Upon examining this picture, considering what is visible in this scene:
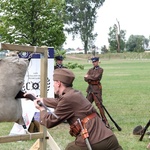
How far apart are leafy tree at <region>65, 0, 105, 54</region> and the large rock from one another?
81.3 meters

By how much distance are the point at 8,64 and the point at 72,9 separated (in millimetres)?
84932

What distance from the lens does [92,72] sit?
11.8 m

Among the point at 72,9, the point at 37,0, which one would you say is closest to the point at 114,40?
the point at 72,9

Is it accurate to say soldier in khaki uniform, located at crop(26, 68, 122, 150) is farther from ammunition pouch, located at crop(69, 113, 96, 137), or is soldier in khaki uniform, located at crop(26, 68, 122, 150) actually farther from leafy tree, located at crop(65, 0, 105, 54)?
leafy tree, located at crop(65, 0, 105, 54)

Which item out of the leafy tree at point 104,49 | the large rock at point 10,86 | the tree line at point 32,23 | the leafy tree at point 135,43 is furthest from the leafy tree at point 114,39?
the large rock at point 10,86

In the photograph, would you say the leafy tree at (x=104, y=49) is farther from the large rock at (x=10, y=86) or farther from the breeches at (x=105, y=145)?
the breeches at (x=105, y=145)

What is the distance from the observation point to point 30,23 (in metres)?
13.2

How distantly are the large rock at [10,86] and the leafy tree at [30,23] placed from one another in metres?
7.28

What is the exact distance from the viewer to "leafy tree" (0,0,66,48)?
12.9 meters

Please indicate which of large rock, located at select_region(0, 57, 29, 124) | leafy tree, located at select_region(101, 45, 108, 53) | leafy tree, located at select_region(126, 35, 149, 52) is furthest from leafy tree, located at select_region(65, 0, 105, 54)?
large rock, located at select_region(0, 57, 29, 124)

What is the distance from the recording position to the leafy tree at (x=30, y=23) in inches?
508

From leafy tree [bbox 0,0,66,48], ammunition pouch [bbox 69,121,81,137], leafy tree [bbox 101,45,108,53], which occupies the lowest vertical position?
leafy tree [bbox 101,45,108,53]

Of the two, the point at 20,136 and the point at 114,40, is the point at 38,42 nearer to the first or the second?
the point at 20,136

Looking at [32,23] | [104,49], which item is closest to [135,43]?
[104,49]
